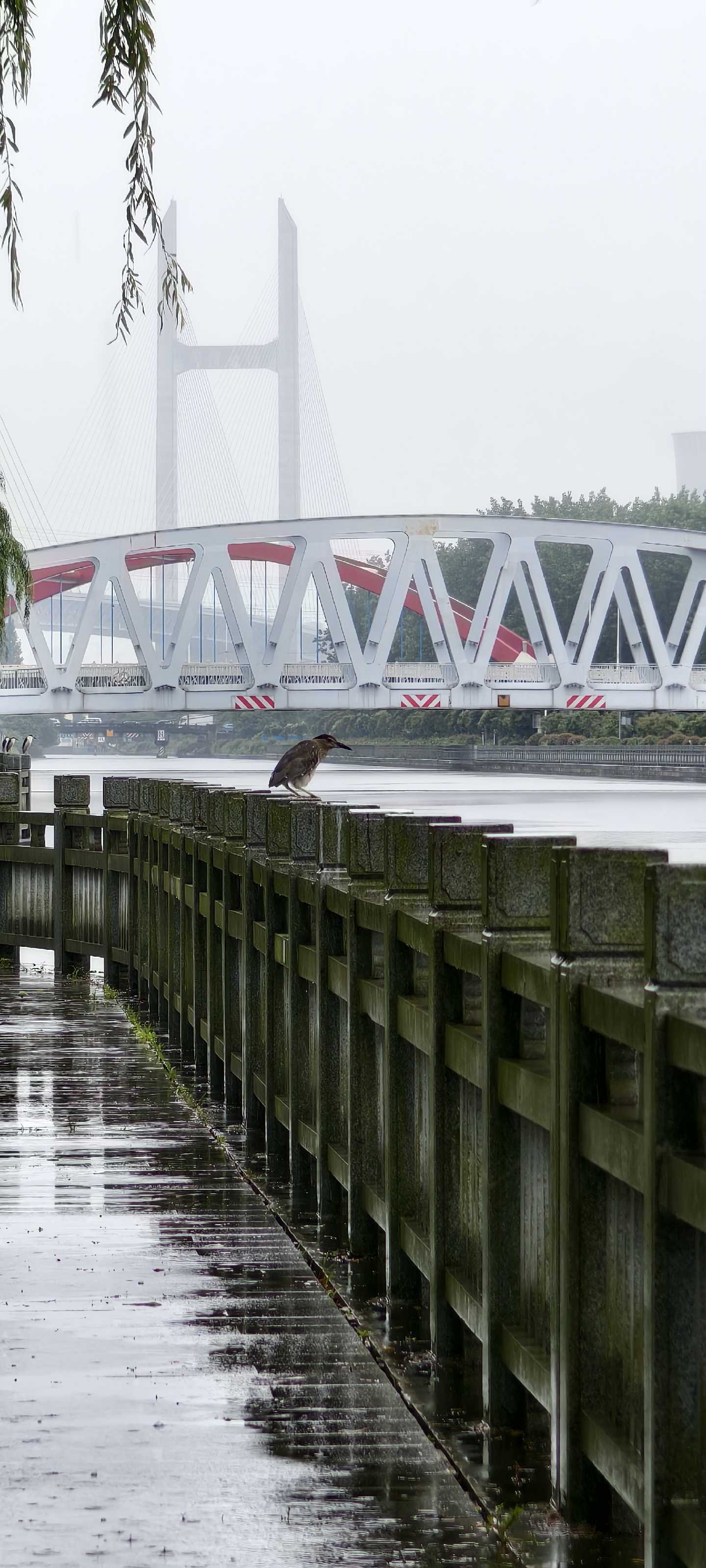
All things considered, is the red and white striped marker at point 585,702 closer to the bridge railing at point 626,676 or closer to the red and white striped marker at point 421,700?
the bridge railing at point 626,676

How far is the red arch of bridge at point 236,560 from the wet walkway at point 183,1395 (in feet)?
240

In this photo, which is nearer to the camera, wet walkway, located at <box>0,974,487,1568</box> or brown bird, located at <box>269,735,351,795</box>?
wet walkway, located at <box>0,974,487,1568</box>

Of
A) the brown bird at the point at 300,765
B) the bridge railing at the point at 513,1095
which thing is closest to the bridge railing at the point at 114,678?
the brown bird at the point at 300,765

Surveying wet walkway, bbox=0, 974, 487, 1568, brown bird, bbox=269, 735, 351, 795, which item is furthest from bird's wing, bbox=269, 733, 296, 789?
wet walkway, bbox=0, 974, 487, 1568

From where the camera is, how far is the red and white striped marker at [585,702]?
3034 inches

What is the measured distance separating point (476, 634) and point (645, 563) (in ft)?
170

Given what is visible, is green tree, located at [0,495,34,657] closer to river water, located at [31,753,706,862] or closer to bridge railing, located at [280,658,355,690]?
river water, located at [31,753,706,862]

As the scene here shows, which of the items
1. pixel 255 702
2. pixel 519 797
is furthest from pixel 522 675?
pixel 519 797

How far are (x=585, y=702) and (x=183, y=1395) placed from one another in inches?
2897

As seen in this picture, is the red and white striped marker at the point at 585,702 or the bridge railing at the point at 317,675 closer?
the bridge railing at the point at 317,675

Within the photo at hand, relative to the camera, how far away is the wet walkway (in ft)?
11.7

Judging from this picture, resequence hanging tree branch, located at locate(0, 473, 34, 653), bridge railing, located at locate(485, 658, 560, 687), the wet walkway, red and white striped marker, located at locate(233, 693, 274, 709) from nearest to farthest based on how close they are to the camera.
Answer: the wet walkway
hanging tree branch, located at locate(0, 473, 34, 653)
red and white striped marker, located at locate(233, 693, 274, 709)
bridge railing, located at locate(485, 658, 560, 687)

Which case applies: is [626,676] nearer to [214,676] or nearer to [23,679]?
[214,676]

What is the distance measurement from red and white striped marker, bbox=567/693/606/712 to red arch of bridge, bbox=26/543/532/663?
770 centimetres
